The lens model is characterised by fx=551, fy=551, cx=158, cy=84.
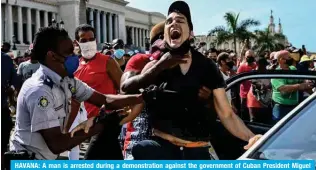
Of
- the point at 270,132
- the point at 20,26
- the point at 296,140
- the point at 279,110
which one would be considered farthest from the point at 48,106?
the point at 20,26

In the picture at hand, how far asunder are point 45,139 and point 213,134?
238 centimetres

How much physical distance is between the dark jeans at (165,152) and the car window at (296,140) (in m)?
0.73

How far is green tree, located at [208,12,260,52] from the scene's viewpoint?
37.9 m

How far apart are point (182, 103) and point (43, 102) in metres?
0.84

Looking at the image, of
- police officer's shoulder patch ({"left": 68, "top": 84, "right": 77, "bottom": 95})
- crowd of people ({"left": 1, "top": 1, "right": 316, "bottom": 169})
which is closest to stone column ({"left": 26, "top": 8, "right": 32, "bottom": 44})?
crowd of people ({"left": 1, "top": 1, "right": 316, "bottom": 169})

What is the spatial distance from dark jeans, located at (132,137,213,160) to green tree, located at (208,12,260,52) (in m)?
34.0

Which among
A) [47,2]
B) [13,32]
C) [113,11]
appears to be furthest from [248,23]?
[113,11]

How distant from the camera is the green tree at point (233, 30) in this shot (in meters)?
Result: 37.9

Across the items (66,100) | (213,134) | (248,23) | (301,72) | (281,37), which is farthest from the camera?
(281,37)

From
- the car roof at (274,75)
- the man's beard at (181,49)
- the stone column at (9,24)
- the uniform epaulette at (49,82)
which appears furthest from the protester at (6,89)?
the stone column at (9,24)

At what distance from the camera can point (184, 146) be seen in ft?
11.2

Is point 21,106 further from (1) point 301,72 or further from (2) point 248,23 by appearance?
(2) point 248,23

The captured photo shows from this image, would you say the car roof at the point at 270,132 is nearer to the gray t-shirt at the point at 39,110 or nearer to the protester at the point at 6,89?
the gray t-shirt at the point at 39,110

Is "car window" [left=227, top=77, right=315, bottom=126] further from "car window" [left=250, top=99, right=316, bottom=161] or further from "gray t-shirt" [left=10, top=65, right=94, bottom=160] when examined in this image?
"gray t-shirt" [left=10, top=65, right=94, bottom=160]
